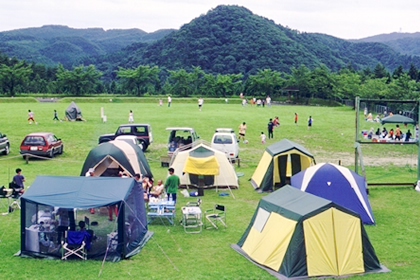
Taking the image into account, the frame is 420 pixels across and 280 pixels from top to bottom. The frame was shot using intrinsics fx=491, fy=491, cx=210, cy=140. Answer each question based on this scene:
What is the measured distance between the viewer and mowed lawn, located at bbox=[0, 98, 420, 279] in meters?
11.0

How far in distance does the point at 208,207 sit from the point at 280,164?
4.51 meters

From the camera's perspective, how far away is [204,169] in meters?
18.8

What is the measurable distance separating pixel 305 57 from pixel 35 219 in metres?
120

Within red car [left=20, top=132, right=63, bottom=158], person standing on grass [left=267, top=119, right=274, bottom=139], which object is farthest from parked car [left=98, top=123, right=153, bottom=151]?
person standing on grass [left=267, top=119, right=274, bottom=139]

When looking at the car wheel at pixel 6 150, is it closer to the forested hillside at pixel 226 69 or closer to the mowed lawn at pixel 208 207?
the mowed lawn at pixel 208 207

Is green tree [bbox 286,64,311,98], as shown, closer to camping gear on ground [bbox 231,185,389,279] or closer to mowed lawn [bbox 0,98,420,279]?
mowed lawn [bbox 0,98,420,279]

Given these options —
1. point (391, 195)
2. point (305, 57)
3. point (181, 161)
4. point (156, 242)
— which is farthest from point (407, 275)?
point (305, 57)

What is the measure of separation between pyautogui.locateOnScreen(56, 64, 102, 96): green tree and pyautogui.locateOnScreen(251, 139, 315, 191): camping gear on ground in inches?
2692

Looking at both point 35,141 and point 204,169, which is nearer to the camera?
point 204,169

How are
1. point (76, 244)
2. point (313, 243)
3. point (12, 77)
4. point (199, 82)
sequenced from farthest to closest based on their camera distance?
point (199, 82)
point (12, 77)
point (76, 244)
point (313, 243)

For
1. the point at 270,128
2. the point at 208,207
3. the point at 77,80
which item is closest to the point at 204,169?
the point at 208,207

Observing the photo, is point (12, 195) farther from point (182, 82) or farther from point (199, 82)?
point (199, 82)

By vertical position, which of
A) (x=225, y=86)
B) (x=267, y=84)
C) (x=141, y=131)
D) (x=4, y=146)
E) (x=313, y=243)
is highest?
(x=267, y=84)

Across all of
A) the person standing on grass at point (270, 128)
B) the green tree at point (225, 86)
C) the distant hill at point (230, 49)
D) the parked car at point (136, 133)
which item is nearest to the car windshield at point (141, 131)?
the parked car at point (136, 133)
